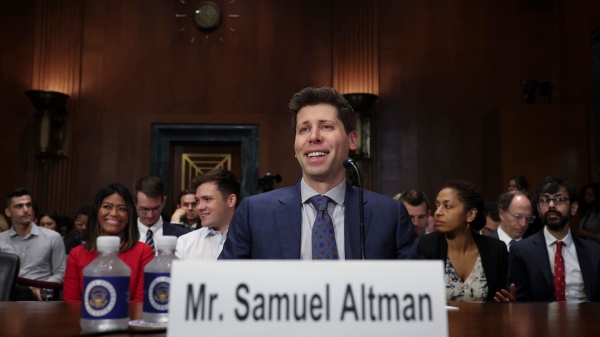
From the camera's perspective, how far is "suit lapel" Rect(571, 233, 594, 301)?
11.2ft

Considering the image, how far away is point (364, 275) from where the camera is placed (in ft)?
3.53

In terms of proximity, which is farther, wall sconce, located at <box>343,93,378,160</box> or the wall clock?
the wall clock

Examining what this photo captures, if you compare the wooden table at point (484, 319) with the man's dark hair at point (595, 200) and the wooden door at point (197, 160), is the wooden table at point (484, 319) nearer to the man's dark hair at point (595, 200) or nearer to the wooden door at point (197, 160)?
the man's dark hair at point (595, 200)

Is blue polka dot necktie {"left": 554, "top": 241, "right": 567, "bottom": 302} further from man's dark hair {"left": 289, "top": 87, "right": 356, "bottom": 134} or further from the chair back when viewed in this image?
the chair back

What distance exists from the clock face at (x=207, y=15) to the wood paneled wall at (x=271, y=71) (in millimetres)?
130

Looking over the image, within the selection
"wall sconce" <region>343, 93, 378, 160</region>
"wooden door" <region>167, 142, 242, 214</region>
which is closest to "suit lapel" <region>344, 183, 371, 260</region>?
"wall sconce" <region>343, 93, 378, 160</region>

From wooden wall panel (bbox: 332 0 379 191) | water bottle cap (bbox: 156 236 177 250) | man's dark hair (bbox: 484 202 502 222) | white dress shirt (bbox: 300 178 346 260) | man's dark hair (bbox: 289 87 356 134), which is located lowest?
water bottle cap (bbox: 156 236 177 250)

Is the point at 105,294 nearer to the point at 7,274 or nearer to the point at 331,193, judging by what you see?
the point at 331,193

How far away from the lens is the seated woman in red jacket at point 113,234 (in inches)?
111

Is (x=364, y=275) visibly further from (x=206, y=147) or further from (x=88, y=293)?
(x=206, y=147)

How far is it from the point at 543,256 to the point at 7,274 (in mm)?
2719

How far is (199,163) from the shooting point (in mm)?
7715

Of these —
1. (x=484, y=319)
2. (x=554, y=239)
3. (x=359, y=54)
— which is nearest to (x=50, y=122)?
(x=359, y=54)

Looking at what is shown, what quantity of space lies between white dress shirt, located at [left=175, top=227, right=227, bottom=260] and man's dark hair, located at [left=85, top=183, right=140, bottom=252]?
45 cm
